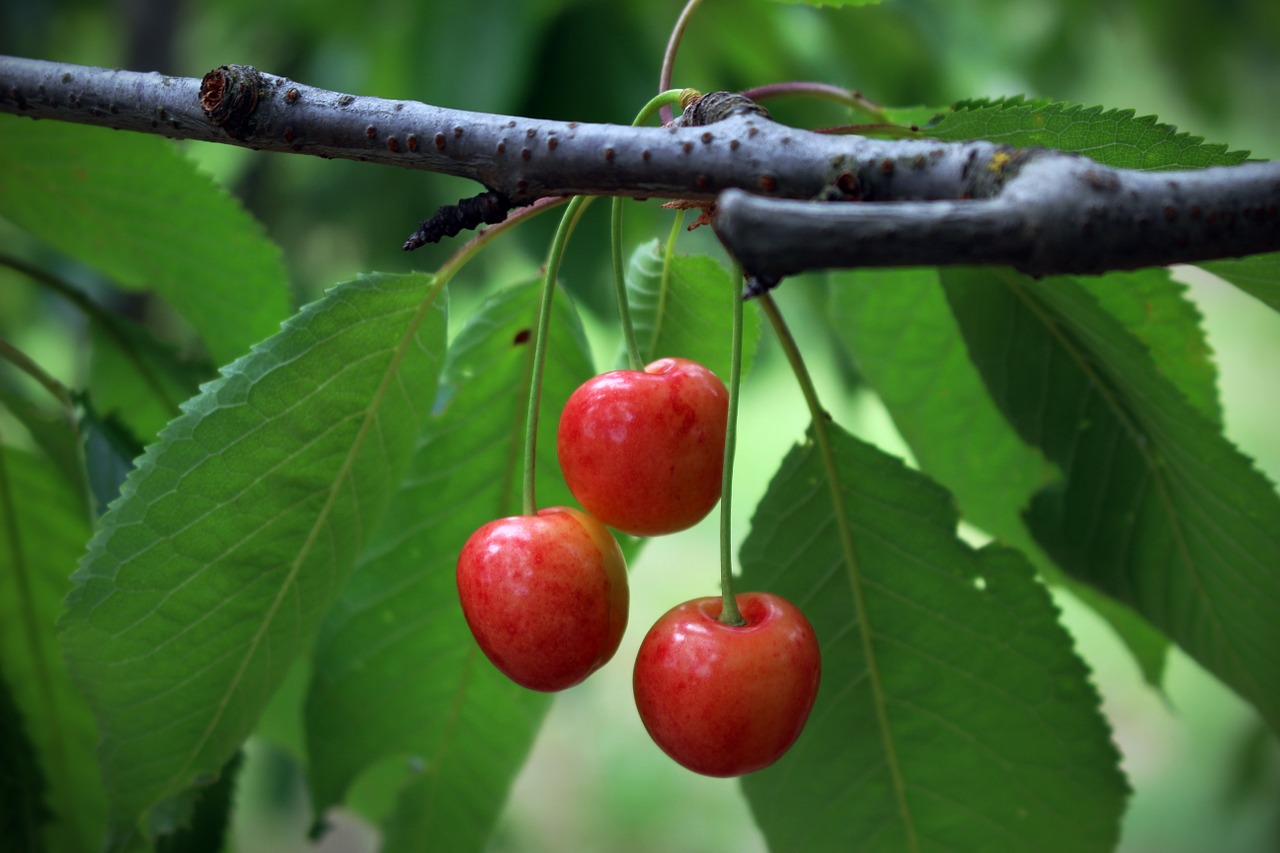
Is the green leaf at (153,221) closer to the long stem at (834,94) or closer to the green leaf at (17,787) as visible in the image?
the green leaf at (17,787)

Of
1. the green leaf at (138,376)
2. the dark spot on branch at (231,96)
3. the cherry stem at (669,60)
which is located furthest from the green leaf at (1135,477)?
the green leaf at (138,376)

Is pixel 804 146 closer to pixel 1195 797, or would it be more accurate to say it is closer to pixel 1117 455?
pixel 1117 455

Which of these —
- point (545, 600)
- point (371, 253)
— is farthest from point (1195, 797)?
point (545, 600)

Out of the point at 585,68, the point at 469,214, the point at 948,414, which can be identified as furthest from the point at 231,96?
the point at 585,68

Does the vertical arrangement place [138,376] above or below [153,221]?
below

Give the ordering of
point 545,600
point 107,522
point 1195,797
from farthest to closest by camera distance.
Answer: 1. point 1195,797
2. point 107,522
3. point 545,600

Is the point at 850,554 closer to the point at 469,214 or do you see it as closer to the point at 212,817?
the point at 469,214
